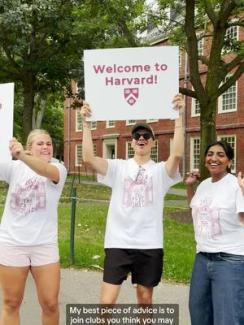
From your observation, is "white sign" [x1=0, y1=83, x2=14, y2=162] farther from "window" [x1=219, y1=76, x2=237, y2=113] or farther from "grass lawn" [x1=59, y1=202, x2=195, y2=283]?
"window" [x1=219, y1=76, x2=237, y2=113]

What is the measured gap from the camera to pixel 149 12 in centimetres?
1652

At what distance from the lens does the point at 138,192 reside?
3.92 m

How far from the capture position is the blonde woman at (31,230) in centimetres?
378

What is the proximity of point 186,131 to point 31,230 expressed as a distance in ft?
100

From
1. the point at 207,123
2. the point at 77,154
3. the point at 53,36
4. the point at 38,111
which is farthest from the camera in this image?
the point at 77,154

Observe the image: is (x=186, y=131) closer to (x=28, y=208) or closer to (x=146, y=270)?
(x=146, y=270)

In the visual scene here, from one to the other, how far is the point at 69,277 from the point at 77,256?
1035 mm

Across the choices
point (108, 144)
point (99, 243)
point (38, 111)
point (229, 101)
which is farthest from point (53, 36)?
point (108, 144)

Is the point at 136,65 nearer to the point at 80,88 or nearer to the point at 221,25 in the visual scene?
the point at 221,25

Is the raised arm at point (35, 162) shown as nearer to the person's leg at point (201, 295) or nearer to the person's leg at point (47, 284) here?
the person's leg at point (47, 284)

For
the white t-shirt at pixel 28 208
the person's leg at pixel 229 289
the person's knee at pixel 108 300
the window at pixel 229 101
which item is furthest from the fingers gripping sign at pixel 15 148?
the window at pixel 229 101

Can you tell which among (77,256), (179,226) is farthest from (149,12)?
(77,256)

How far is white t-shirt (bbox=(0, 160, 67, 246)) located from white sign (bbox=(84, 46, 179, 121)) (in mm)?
710

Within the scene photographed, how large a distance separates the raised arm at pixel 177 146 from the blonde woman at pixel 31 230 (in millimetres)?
828
